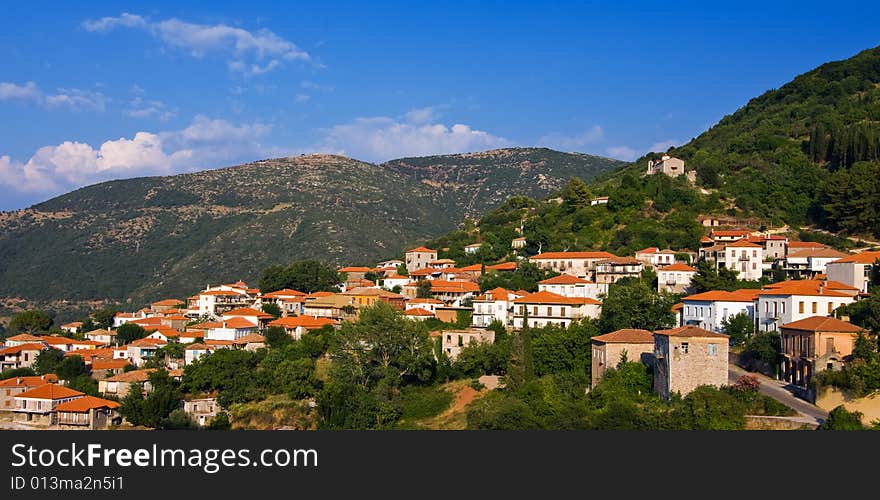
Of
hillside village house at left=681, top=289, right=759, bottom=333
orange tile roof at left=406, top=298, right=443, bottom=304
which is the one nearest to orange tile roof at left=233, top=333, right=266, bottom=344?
orange tile roof at left=406, top=298, right=443, bottom=304

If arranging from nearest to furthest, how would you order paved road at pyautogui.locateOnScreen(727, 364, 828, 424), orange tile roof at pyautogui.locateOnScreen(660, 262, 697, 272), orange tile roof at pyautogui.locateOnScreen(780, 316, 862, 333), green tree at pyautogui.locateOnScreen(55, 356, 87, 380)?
paved road at pyautogui.locateOnScreen(727, 364, 828, 424)
orange tile roof at pyautogui.locateOnScreen(780, 316, 862, 333)
green tree at pyautogui.locateOnScreen(55, 356, 87, 380)
orange tile roof at pyautogui.locateOnScreen(660, 262, 697, 272)

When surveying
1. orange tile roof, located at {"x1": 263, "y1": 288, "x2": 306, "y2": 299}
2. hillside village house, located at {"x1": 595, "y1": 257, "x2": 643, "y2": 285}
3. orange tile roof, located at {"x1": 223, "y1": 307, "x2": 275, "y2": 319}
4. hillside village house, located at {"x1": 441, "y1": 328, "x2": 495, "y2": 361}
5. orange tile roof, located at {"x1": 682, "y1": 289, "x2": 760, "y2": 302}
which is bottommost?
hillside village house, located at {"x1": 441, "y1": 328, "x2": 495, "y2": 361}

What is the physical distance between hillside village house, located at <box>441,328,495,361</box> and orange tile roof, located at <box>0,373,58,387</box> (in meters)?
20.6

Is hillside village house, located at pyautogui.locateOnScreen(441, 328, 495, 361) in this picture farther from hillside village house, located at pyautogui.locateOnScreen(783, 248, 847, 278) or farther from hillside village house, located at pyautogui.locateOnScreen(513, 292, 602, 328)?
hillside village house, located at pyautogui.locateOnScreen(783, 248, 847, 278)

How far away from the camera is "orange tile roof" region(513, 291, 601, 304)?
46.5m

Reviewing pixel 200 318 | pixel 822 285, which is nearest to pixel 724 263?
pixel 822 285

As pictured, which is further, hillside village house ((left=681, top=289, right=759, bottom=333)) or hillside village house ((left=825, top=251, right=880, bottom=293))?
hillside village house ((left=825, top=251, right=880, bottom=293))

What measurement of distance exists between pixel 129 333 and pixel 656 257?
3315 centimetres

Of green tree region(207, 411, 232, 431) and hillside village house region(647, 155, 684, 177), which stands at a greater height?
hillside village house region(647, 155, 684, 177)

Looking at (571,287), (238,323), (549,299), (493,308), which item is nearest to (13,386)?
(238,323)

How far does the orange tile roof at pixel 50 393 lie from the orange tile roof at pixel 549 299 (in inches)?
876

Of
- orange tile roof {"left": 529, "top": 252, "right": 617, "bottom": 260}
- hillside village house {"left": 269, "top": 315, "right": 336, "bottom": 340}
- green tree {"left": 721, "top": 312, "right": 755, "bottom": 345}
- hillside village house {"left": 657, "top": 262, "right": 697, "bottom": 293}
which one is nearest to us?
green tree {"left": 721, "top": 312, "right": 755, "bottom": 345}

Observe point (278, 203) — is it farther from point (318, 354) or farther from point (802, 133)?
point (318, 354)

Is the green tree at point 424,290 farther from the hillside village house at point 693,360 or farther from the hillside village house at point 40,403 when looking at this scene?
the hillside village house at point 693,360
